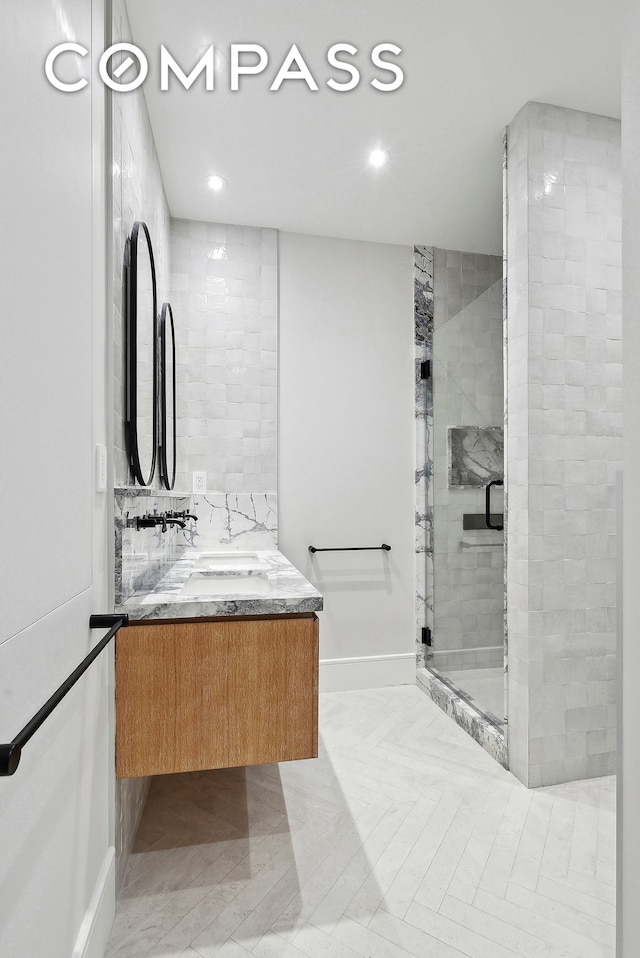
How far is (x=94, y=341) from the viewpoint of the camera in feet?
4.24

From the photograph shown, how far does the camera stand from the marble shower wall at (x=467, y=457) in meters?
2.78

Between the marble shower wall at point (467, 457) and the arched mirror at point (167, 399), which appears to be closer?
the arched mirror at point (167, 399)

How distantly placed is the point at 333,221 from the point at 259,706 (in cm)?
254

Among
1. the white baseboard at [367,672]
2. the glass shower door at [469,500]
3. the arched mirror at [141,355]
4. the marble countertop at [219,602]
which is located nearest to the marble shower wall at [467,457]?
the glass shower door at [469,500]

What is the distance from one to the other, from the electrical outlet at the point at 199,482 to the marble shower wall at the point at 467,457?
134cm

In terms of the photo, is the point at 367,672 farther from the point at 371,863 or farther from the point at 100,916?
the point at 100,916

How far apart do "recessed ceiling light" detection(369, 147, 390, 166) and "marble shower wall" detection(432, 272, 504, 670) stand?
803mm

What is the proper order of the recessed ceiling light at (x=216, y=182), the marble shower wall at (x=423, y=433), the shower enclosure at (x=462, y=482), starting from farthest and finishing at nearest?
the marble shower wall at (x=423, y=433)
the shower enclosure at (x=462, y=482)
the recessed ceiling light at (x=216, y=182)

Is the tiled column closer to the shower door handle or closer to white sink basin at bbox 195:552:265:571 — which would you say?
the shower door handle

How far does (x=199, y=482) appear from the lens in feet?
9.68

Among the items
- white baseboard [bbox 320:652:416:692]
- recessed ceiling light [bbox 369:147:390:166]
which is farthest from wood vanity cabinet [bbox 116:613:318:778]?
recessed ceiling light [bbox 369:147:390:166]

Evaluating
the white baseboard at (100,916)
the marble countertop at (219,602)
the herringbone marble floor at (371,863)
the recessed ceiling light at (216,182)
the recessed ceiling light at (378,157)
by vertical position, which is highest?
the recessed ceiling light at (378,157)

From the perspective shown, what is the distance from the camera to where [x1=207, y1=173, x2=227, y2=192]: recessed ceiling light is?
2539 mm

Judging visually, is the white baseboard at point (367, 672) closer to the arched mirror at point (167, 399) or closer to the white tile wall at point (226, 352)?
the white tile wall at point (226, 352)
